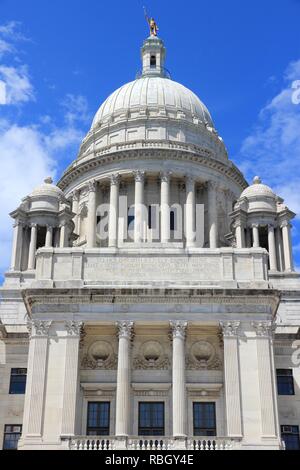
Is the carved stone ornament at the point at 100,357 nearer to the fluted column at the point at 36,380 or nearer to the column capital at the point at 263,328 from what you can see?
the fluted column at the point at 36,380

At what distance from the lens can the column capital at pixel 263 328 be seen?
1613 inches

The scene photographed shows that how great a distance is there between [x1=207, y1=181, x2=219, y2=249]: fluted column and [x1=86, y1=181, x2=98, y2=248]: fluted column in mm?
10253

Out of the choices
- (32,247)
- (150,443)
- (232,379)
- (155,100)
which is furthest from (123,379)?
(155,100)

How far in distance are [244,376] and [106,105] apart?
40.7 m

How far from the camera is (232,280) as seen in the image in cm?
4253

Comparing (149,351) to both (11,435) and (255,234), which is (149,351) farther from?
(255,234)

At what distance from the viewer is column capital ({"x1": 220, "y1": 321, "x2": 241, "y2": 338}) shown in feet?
134

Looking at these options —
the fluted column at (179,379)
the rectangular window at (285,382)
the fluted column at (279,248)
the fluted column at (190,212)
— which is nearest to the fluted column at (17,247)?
the fluted column at (190,212)

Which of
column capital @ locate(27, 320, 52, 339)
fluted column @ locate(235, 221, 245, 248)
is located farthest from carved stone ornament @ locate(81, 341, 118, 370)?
fluted column @ locate(235, 221, 245, 248)

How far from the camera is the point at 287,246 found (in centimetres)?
5544

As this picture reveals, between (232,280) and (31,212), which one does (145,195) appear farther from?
(232,280)

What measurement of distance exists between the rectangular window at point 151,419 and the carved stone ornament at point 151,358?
7.12ft

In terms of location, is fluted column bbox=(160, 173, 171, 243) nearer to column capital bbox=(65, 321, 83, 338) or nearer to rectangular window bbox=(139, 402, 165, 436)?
column capital bbox=(65, 321, 83, 338)
